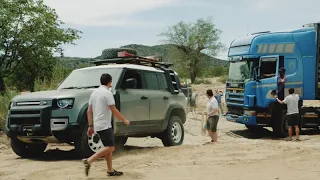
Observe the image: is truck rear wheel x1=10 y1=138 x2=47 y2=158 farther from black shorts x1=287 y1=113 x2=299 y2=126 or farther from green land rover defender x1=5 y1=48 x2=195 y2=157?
black shorts x1=287 y1=113 x2=299 y2=126

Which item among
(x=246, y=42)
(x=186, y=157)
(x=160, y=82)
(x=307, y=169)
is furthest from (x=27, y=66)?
(x=307, y=169)

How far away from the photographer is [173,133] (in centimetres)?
1198

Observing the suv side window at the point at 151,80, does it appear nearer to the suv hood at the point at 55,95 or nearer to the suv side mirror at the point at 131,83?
the suv side mirror at the point at 131,83

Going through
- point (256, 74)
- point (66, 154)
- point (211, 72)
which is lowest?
point (66, 154)

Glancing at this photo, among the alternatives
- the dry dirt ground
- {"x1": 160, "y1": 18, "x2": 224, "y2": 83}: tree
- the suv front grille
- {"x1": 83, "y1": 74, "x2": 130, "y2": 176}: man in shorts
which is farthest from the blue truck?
{"x1": 160, "y1": 18, "x2": 224, "y2": 83}: tree

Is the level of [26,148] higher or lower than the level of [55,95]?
lower

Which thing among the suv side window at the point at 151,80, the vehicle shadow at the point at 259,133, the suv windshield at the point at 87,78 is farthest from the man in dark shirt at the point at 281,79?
the suv windshield at the point at 87,78

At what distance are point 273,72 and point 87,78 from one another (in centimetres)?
793

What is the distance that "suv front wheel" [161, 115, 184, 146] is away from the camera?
11.8 metres

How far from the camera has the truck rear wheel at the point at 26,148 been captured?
33.2ft

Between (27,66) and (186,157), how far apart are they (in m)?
27.1

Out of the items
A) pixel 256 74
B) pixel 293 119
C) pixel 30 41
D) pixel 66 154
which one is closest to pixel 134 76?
pixel 66 154

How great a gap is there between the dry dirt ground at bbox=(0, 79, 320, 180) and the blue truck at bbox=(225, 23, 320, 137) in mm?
5512

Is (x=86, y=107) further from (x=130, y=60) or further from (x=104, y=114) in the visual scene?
(x=130, y=60)
